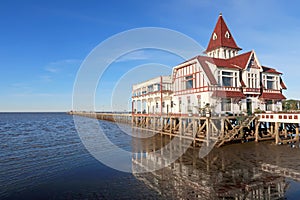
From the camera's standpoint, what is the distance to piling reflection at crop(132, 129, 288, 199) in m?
9.30

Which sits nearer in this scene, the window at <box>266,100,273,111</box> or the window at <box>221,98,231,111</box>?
the window at <box>221,98,231,111</box>

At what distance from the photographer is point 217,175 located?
38.1 ft

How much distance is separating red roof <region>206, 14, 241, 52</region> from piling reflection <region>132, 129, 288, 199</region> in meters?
20.1

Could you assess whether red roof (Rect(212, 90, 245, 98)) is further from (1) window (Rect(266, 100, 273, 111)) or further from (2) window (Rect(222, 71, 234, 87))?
(1) window (Rect(266, 100, 273, 111))

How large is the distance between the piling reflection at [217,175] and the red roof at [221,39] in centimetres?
2006

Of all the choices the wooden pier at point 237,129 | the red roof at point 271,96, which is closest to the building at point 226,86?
the red roof at point 271,96

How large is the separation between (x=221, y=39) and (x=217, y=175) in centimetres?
2618

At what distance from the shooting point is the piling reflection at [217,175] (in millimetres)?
9297

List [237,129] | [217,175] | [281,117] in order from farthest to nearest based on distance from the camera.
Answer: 1. [237,129]
2. [281,117]
3. [217,175]

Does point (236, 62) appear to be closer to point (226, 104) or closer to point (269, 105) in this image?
point (226, 104)

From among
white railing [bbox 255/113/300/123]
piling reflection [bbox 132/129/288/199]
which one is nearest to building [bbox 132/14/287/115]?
white railing [bbox 255/113/300/123]

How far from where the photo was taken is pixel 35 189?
420 inches

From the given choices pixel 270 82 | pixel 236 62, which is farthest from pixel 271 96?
pixel 236 62

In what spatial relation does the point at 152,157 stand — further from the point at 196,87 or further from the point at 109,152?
the point at 196,87
